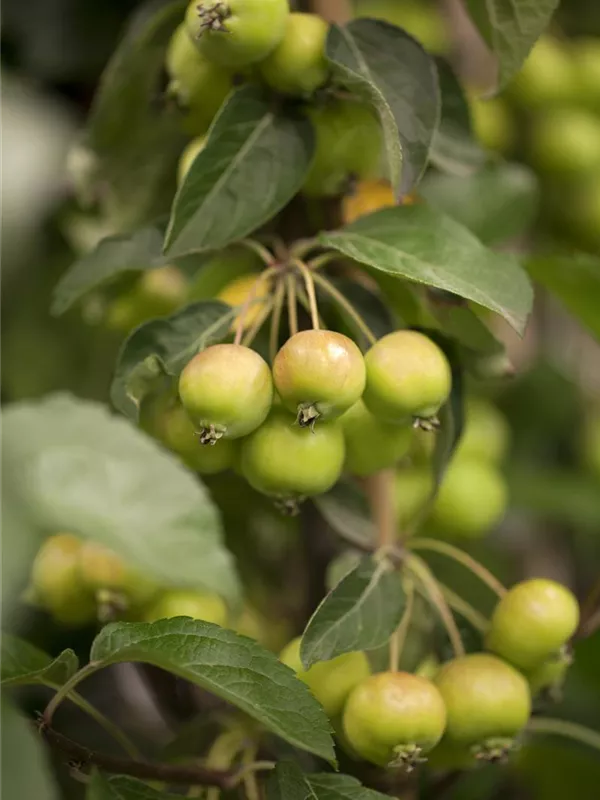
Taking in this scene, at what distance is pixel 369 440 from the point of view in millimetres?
432

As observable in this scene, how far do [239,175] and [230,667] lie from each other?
0.23 meters

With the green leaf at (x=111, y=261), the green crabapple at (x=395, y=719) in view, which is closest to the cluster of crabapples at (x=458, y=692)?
the green crabapple at (x=395, y=719)

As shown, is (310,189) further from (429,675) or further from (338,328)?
(429,675)

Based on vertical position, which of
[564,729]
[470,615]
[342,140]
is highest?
[342,140]

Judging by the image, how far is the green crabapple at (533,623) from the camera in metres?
0.44

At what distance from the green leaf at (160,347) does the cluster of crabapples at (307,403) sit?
3 centimetres

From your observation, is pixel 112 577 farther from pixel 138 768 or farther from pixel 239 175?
pixel 239 175

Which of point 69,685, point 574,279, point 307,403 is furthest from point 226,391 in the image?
point 574,279

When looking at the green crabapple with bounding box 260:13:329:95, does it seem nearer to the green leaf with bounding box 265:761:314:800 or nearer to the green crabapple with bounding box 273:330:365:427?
the green crabapple with bounding box 273:330:365:427

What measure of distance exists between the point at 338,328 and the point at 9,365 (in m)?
0.39

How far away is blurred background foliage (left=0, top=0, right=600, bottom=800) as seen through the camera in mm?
631

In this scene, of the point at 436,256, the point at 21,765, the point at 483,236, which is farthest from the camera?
the point at 483,236

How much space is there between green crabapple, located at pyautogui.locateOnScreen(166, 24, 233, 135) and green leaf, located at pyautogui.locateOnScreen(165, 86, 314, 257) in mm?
25

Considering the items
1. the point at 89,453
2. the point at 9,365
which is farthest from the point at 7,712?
the point at 9,365
